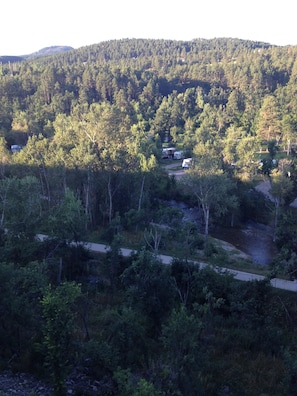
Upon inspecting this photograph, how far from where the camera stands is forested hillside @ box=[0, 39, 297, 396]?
35.0ft

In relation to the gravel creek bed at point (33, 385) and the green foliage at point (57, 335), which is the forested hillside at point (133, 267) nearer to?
the green foliage at point (57, 335)

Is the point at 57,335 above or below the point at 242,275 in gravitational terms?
above

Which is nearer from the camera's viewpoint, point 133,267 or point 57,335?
point 57,335

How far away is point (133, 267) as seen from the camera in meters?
14.0

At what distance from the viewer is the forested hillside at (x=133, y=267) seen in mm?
10672

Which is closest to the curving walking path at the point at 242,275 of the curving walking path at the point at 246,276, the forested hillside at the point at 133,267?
the curving walking path at the point at 246,276

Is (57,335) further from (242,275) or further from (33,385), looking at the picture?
(242,275)

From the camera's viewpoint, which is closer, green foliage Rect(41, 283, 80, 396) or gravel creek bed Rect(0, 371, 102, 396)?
green foliage Rect(41, 283, 80, 396)

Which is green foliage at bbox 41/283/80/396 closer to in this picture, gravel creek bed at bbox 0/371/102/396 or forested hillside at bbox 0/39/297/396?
forested hillside at bbox 0/39/297/396

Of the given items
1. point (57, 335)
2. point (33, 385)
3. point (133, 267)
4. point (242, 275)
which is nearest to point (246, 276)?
point (242, 275)

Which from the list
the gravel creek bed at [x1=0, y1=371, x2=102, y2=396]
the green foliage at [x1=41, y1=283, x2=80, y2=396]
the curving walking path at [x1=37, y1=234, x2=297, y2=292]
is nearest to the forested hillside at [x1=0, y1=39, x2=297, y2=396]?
the green foliage at [x1=41, y1=283, x2=80, y2=396]

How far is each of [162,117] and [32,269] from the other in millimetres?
47958

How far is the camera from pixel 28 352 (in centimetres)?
1229

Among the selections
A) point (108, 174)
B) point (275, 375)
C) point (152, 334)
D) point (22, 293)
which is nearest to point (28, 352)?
point (22, 293)
